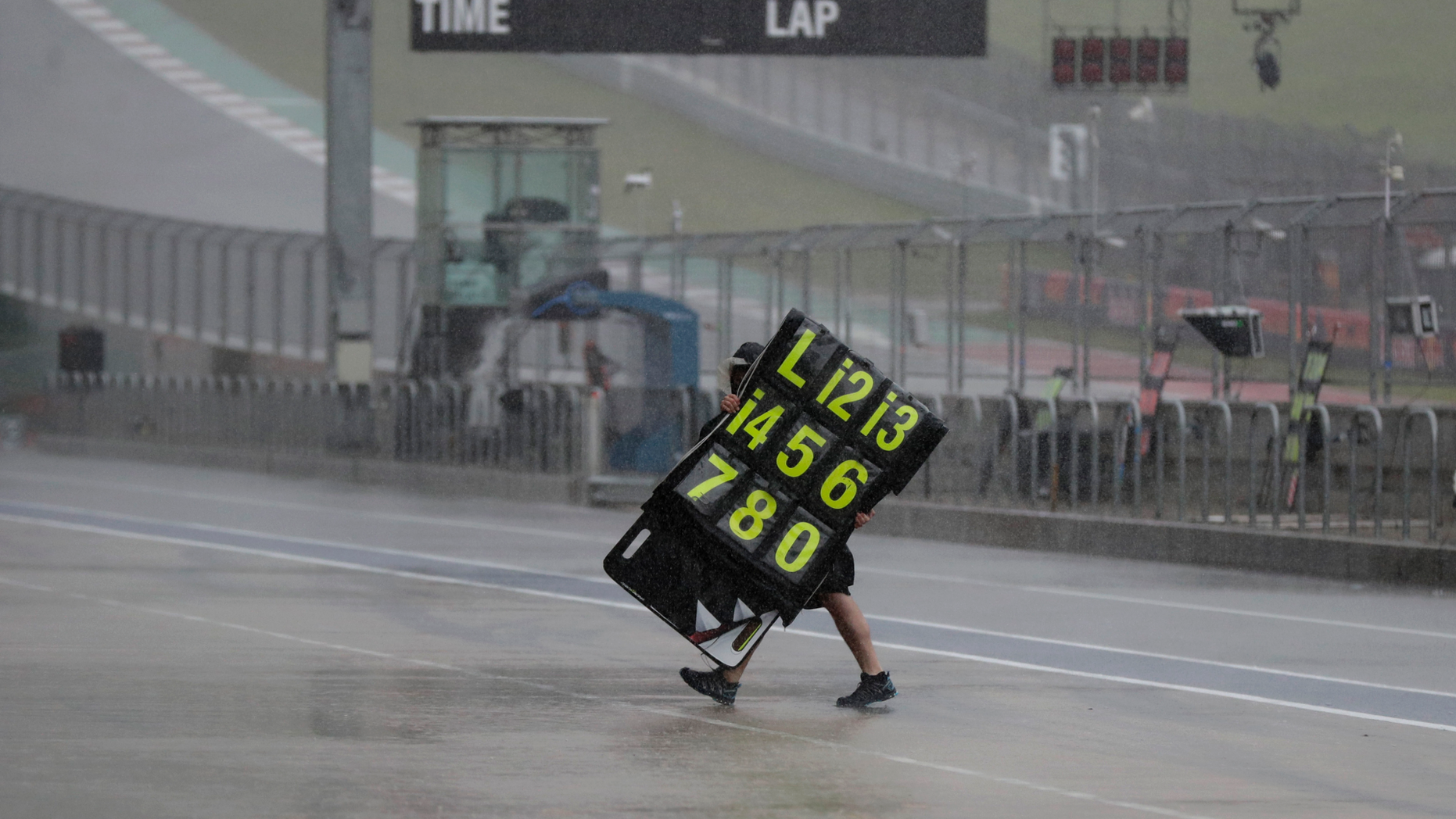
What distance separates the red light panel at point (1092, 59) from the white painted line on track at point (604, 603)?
14168 millimetres

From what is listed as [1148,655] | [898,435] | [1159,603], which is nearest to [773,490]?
[898,435]

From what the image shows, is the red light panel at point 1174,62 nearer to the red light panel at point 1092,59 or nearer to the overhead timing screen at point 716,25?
the red light panel at point 1092,59

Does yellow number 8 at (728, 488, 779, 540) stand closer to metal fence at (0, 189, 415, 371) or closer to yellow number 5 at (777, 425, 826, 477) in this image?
yellow number 5 at (777, 425, 826, 477)

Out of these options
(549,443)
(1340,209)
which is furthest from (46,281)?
(1340,209)

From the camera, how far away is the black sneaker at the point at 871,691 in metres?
9.94

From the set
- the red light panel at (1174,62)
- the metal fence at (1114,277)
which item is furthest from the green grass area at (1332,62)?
the metal fence at (1114,277)

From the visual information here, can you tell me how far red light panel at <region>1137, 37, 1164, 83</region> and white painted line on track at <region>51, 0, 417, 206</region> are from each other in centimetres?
3106

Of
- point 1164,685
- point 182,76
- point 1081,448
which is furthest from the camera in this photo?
point 182,76

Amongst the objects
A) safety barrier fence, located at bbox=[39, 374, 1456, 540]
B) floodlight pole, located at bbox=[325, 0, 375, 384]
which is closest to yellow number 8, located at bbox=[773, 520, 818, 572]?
safety barrier fence, located at bbox=[39, 374, 1456, 540]

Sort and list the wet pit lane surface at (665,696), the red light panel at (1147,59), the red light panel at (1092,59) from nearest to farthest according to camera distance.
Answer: the wet pit lane surface at (665,696) < the red light panel at (1092,59) < the red light panel at (1147,59)

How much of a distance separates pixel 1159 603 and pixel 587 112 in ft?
154

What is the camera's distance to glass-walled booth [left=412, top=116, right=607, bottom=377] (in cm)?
3052

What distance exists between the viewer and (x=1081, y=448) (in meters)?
19.7

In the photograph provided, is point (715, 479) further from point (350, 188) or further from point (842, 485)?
point (350, 188)
